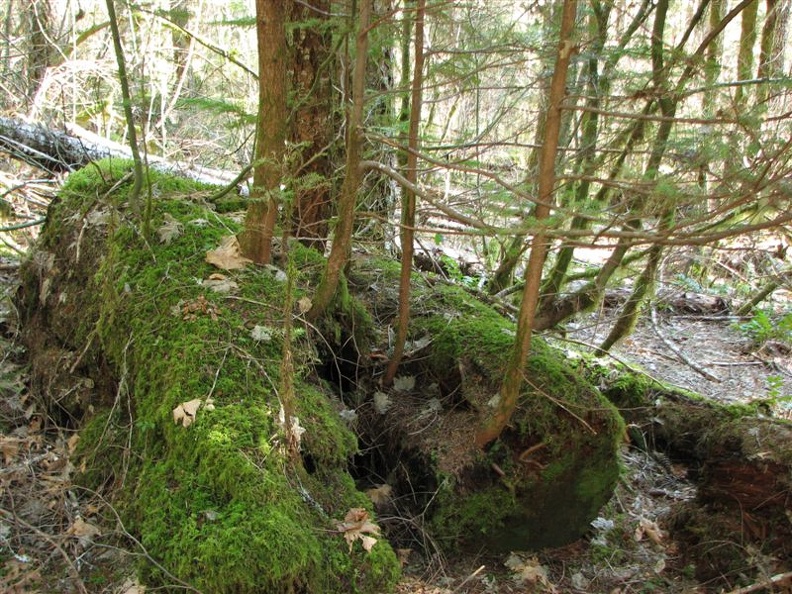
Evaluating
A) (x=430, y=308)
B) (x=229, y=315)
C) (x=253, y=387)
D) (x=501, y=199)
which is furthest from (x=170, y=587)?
(x=430, y=308)

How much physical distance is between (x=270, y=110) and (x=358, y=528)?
218 cm

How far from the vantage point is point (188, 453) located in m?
2.66

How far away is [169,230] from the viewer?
3719 millimetres

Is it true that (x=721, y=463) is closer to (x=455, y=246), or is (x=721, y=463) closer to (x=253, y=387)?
(x=253, y=387)

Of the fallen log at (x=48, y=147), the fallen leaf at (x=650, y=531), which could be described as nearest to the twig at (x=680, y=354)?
the fallen leaf at (x=650, y=531)

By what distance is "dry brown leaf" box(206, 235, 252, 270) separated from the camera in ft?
11.5

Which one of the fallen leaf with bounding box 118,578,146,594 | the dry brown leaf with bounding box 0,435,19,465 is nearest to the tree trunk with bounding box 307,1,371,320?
the fallen leaf with bounding box 118,578,146,594

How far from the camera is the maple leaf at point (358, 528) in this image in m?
2.65

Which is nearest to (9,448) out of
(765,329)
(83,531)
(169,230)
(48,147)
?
(83,531)

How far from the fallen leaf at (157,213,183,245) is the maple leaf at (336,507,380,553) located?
2.00 m

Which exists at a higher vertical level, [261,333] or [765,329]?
[261,333]

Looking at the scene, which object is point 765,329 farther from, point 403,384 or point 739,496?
point 403,384

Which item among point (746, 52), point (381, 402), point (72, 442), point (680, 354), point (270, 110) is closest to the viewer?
point (270, 110)

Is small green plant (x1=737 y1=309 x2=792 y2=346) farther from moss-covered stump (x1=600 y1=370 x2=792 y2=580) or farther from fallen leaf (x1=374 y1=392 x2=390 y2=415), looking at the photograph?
fallen leaf (x1=374 y1=392 x2=390 y2=415)
